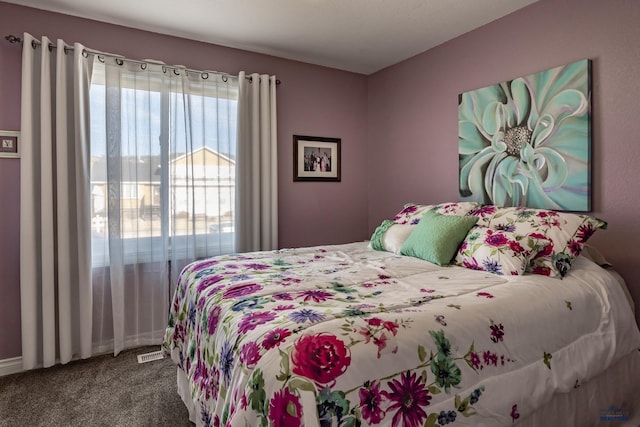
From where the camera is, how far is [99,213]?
269 cm

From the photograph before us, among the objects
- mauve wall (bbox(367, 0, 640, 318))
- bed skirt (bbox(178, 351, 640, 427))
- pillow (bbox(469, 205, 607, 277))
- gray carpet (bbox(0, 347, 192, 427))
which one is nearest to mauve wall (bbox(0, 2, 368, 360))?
mauve wall (bbox(367, 0, 640, 318))

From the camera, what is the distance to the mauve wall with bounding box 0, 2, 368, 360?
2.48m

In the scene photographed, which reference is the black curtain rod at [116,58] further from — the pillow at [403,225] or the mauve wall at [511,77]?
the pillow at [403,225]

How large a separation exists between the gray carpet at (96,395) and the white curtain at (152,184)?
1.07ft

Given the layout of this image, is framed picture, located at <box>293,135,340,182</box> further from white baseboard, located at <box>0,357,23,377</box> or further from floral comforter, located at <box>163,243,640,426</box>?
white baseboard, located at <box>0,357,23,377</box>

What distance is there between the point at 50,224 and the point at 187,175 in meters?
0.98

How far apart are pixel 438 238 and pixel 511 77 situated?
4.54 ft

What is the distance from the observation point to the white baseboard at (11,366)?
2.48m

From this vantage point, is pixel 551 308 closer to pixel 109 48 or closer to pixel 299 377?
pixel 299 377

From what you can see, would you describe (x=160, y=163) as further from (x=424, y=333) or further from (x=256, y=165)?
(x=424, y=333)

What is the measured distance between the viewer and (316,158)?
145 inches

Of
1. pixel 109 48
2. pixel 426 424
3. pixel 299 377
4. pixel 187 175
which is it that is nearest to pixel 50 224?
pixel 187 175

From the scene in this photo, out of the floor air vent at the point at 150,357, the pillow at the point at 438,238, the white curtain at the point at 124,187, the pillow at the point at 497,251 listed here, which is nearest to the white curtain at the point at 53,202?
the white curtain at the point at 124,187
